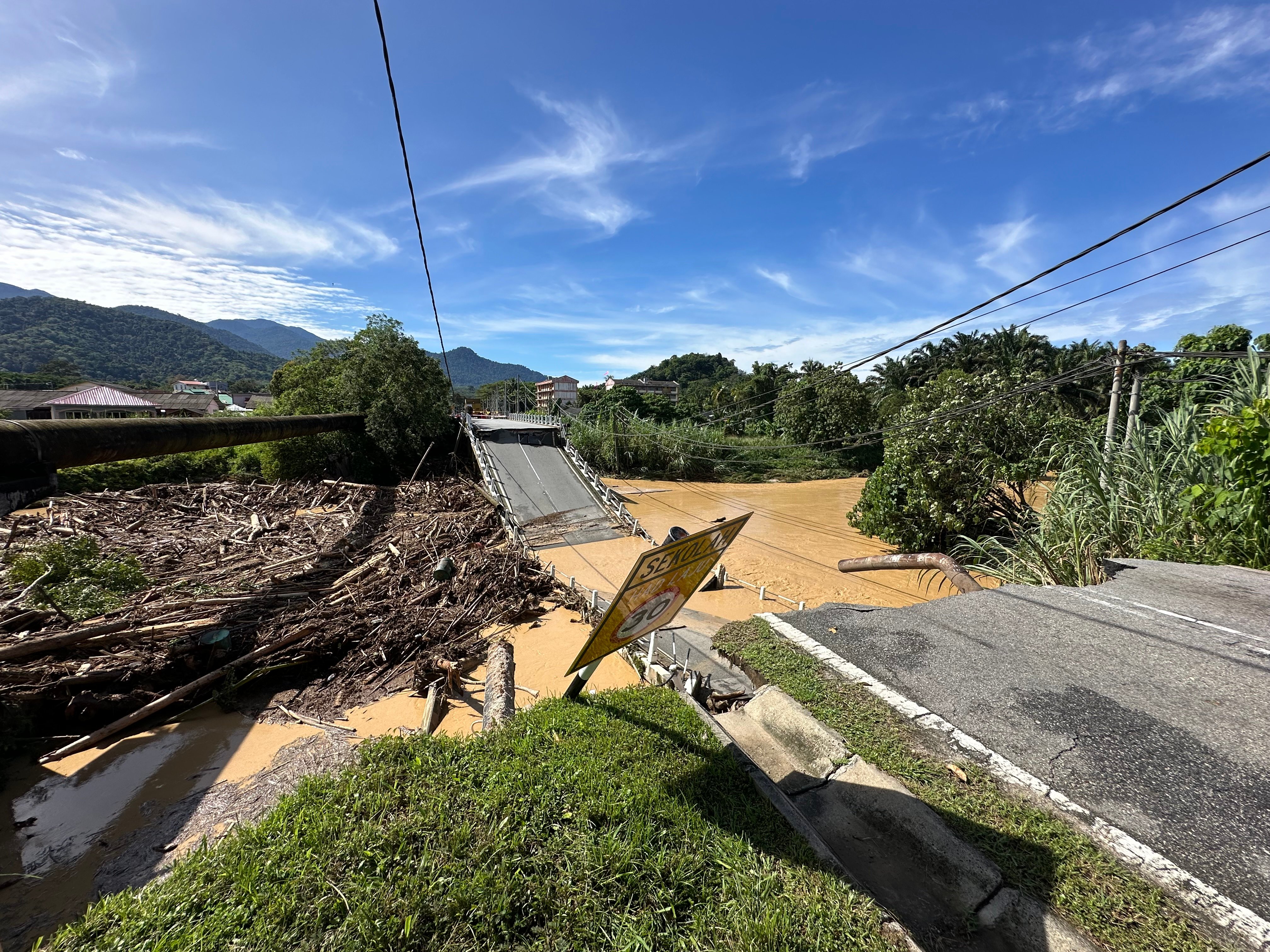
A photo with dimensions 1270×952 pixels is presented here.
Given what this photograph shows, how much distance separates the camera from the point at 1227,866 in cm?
294

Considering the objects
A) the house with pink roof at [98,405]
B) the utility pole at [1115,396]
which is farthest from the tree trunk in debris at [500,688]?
the house with pink roof at [98,405]

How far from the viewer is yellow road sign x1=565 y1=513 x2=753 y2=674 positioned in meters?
3.21

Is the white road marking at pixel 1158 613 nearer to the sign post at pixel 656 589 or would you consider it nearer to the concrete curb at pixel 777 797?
the concrete curb at pixel 777 797

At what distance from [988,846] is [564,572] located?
9.45 metres

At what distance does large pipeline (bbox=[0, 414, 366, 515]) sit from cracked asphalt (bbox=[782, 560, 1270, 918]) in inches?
374

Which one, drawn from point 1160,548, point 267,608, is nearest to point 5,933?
point 267,608

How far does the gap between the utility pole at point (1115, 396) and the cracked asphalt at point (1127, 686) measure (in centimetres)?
298

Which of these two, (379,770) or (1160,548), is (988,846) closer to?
(379,770)

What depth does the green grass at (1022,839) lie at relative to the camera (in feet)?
8.93

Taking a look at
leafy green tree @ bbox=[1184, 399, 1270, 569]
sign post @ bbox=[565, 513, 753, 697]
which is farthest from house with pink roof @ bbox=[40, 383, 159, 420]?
leafy green tree @ bbox=[1184, 399, 1270, 569]

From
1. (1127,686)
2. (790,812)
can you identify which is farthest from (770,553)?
(790,812)

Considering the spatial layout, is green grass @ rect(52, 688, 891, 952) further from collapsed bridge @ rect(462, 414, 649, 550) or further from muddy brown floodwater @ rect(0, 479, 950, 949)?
collapsed bridge @ rect(462, 414, 649, 550)

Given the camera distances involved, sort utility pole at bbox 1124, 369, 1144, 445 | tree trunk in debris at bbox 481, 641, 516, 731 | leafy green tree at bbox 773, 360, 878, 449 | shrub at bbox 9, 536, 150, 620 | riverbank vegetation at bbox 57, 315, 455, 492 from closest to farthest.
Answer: tree trunk in debris at bbox 481, 641, 516, 731 → shrub at bbox 9, 536, 150, 620 → utility pole at bbox 1124, 369, 1144, 445 → riverbank vegetation at bbox 57, 315, 455, 492 → leafy green tree at bbox 773, 360, 878, 449

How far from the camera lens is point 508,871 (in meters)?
2.98
